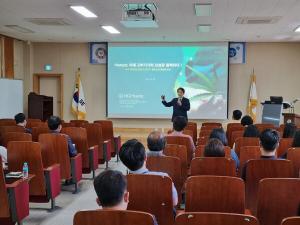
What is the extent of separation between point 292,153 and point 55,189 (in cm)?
273

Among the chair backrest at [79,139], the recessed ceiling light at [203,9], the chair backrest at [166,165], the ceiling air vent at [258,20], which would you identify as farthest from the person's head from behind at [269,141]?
the ceiling air vent at [258,20]

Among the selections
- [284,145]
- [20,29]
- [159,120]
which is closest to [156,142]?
[284,145]

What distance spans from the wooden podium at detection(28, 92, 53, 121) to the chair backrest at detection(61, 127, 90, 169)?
6183 mm

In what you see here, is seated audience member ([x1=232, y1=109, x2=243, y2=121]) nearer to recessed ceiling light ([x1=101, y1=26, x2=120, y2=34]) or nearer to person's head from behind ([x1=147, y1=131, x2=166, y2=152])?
person's head from behind ([x1=147, y1=131, x2=166, y2=152])

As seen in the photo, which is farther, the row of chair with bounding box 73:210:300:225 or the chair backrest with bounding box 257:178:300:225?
the chair backrest with bounding box 257:178:300:225

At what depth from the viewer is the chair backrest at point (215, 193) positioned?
2.62 m

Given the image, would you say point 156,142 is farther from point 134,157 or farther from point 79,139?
point 79,139

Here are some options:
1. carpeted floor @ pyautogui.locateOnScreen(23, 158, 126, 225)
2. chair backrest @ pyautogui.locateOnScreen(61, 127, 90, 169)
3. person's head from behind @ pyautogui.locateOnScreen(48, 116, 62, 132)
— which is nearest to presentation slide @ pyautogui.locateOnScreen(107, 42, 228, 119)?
carpeted floor @ pyautogui.locateOnScreen(23, 158, 126, 225)

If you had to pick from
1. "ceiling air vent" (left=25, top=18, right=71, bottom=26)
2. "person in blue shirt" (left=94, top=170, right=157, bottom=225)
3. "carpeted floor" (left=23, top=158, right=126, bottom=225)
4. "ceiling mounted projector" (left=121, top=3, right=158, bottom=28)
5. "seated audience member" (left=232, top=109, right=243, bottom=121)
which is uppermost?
"ceiling air vent" (left=25, top=18, right=71, bottom=26)

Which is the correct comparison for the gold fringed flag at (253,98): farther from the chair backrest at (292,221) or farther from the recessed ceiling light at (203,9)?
the chair backrest at (292,221)

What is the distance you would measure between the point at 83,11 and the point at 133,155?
18.4 ft

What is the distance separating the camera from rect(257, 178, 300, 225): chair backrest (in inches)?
106

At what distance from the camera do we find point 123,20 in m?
8.38

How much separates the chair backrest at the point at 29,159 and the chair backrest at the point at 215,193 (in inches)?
86.0
